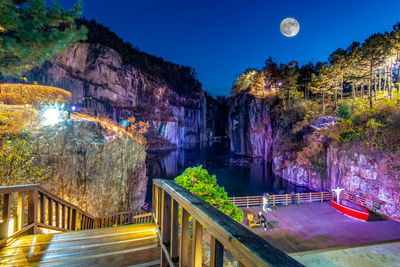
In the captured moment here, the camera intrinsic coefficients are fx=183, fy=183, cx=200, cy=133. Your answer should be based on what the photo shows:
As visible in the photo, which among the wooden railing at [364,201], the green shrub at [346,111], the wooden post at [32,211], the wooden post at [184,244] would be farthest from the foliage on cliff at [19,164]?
the green shrub at [346,111]

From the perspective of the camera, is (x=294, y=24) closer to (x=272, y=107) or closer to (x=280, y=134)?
(x=272, y=107)

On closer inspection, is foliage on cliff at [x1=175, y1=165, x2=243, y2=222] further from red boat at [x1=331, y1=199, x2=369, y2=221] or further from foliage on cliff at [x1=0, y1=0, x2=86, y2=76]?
red boat at [x1=331, y1=199, x2=369, y2=221]

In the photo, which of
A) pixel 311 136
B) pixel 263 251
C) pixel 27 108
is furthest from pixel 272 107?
pixel 263 251

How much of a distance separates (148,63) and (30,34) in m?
45.6

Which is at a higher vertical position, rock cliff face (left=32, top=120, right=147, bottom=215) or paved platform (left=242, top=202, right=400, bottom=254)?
rock cliff face (left=32, top=120, right=147, bottom=215)

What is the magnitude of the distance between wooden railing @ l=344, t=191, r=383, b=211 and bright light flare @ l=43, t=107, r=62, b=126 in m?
18.4

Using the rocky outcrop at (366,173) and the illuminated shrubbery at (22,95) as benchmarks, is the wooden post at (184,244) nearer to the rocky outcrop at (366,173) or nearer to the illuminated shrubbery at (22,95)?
the illuminated shrubbery at (22,95)

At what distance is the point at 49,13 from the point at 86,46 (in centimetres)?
3307

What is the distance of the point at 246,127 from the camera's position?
3744cm

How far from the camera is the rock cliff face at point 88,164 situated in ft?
23.4

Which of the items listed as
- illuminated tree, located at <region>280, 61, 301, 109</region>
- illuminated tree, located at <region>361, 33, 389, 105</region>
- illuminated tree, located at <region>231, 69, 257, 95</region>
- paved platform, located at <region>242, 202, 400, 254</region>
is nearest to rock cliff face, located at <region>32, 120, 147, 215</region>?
paved platform, located at <region>242, 202, 400, 254</region>

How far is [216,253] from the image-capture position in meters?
0.98

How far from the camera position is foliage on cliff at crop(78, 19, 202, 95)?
33.0 m

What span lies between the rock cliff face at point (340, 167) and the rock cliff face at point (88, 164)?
1549 cm
